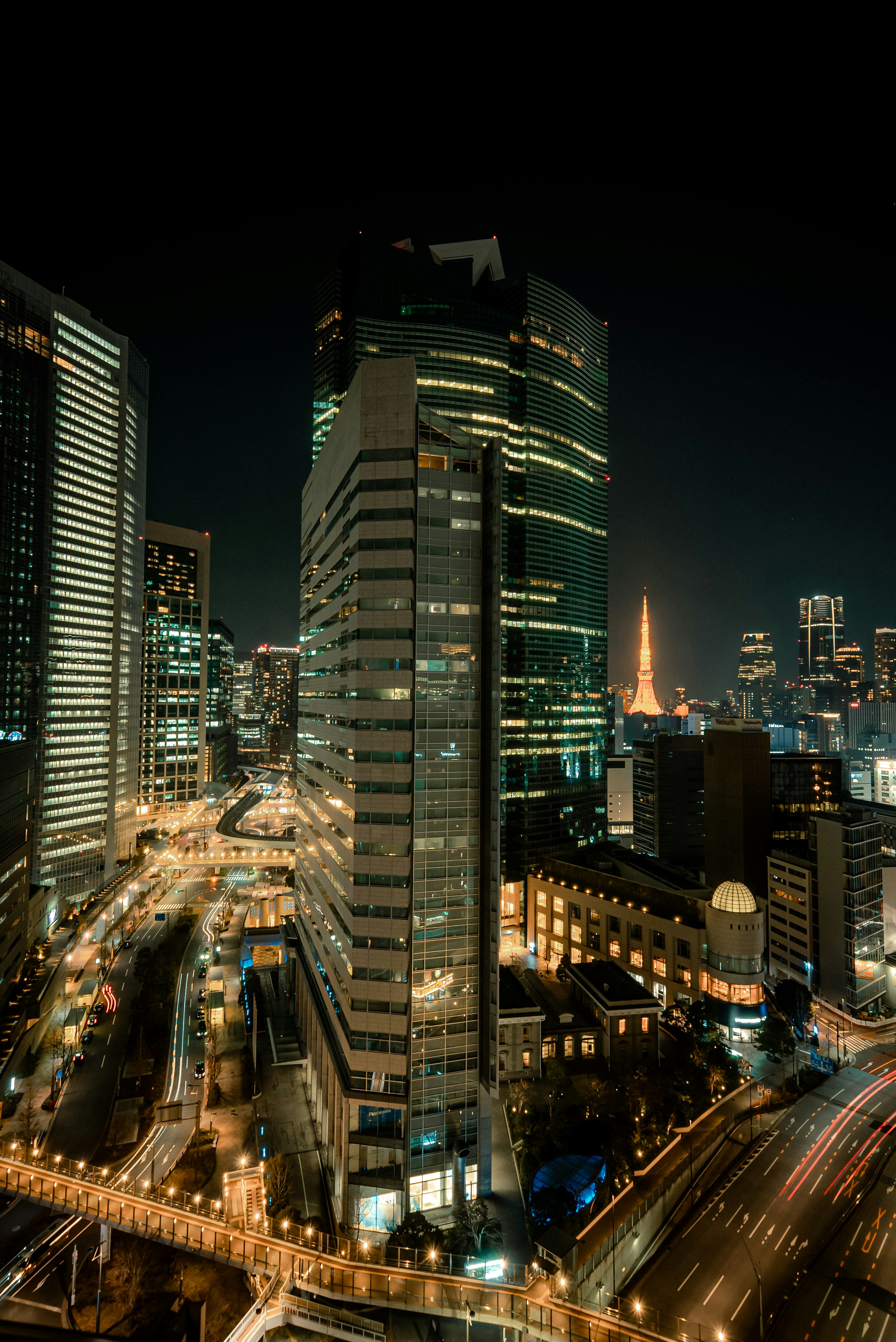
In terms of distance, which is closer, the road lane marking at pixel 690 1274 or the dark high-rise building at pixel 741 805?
the road lane marking at pixel 690 1274

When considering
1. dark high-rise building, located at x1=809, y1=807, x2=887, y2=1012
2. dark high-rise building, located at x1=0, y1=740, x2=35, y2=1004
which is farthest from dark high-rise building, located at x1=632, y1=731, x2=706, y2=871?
dark high-rise building, located at x1=0, y1=740, x2=35, y2=1004

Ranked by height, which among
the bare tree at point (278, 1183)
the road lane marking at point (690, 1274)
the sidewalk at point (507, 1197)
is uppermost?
the bare tree at point (278, 1183)

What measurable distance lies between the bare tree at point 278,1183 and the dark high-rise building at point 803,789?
89.5 m

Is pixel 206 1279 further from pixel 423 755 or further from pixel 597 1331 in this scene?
pixel 423 755

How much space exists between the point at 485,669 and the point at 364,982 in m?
25.8

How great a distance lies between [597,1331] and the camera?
32656 mm

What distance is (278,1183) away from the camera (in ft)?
154

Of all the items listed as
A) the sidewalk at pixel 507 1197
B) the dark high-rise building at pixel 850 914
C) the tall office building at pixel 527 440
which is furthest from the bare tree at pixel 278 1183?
the dark high-rise building at pixel 850 914

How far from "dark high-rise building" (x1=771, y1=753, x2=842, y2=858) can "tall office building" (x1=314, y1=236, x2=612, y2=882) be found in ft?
116

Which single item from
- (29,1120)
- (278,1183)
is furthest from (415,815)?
(29,1120)

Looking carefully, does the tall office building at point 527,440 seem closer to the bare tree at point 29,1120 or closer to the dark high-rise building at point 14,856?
the dark high-rise building at point 14,856

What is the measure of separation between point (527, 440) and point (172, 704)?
128m

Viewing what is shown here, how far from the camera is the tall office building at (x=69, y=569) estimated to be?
11694cm

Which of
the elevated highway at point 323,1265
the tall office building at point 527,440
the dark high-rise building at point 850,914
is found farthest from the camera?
the tall office building at point 527,440
